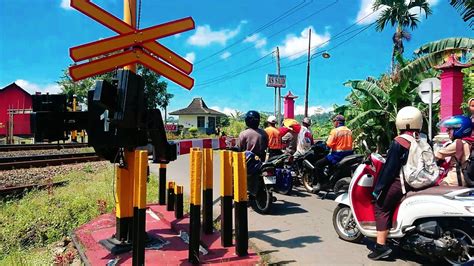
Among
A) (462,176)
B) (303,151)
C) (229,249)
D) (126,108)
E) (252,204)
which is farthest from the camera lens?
(303,151)

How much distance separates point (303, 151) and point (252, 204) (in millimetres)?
2465

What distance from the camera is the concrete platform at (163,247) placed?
13.6 feet

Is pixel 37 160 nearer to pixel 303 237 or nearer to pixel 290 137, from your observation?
pixel 290 137

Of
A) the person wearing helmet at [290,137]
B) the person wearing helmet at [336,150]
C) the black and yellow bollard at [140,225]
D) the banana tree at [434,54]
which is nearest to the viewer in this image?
the black and yellow bollard at [140,225]

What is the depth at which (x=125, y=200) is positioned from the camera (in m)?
4.59

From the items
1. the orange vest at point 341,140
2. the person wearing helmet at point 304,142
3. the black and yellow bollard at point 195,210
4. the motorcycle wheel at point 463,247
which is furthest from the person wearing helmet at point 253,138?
the motorcycle wheel at point 463,247

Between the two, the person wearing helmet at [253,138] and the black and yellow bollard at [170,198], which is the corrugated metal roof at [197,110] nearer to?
the person wearing helmet at [253,138]

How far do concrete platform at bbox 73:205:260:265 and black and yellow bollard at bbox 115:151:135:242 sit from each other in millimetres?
277

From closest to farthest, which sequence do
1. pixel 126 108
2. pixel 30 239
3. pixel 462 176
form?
pixel 126 108 → pixel 462 176 → pixel 30 239

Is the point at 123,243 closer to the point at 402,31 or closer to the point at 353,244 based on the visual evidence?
the point at 353,244

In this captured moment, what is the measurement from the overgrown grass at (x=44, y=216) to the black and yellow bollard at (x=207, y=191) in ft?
6.46

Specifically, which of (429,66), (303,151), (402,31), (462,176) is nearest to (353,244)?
(462,176)

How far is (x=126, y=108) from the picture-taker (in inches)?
152

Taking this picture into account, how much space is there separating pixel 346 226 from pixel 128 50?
12.0 ft
